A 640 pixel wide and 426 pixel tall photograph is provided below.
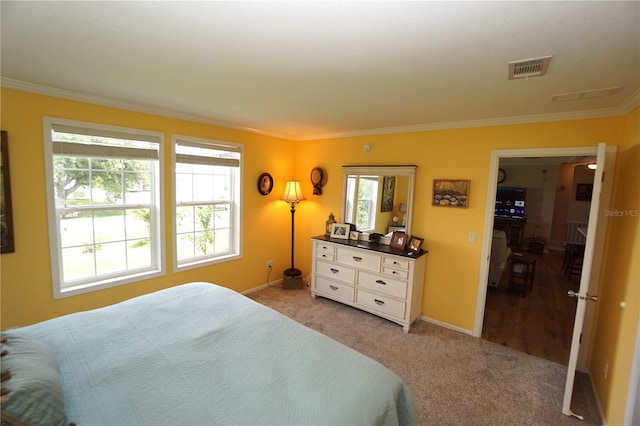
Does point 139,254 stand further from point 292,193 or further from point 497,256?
point 497,256

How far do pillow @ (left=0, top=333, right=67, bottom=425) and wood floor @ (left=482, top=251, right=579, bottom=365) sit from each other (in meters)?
3.49

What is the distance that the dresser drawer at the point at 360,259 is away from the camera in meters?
3.32

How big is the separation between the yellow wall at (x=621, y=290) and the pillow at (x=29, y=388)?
2.79 m

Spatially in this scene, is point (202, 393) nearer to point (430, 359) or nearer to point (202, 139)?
point (430, 359)

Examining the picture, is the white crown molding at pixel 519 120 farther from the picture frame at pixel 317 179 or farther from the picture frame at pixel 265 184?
the picture frame at pixel 265 184

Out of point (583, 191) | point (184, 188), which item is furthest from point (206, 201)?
point (583, 191)

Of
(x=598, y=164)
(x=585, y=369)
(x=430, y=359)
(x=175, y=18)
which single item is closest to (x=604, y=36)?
(x=598, y=164)

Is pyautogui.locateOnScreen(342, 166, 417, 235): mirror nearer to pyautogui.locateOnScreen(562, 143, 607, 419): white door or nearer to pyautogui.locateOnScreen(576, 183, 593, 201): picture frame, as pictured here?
pyautogui.locateOnScreen(562, 143, 607, 419): white door

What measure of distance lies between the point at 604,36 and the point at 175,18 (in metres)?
1.94

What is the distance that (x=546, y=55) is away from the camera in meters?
1.48

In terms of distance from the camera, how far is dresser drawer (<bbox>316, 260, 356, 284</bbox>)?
3.54 m

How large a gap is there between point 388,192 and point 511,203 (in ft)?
18.6

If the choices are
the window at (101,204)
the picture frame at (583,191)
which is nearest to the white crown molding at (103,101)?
the window at (101,204)

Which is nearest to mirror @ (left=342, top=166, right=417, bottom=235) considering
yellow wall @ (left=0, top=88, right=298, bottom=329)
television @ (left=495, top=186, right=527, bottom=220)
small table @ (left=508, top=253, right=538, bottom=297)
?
yellow wall @ (left=0, top=88, right=298, bottom=329)
